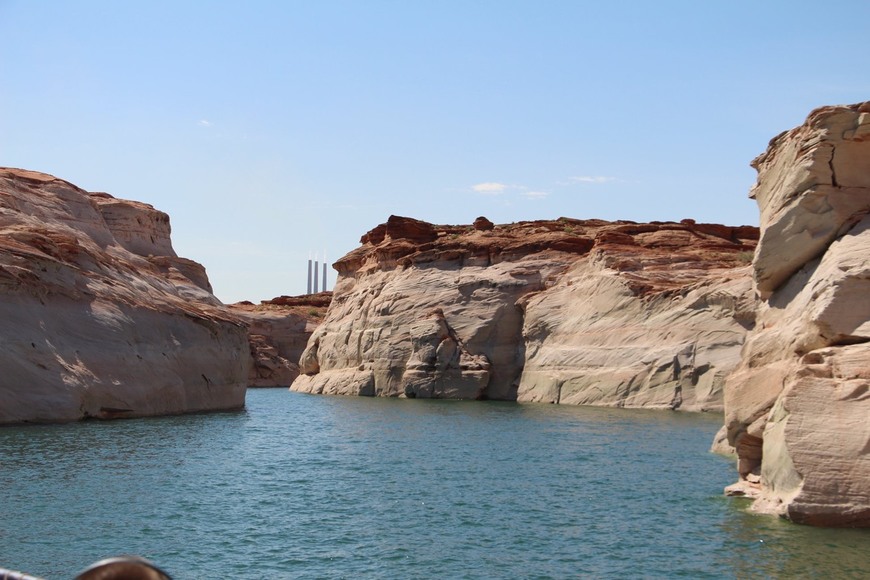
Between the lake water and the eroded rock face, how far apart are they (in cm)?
217

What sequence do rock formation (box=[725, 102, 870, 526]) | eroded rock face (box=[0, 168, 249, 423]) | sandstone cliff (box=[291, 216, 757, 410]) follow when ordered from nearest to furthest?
1. rock formation (box=[725, 102, 870, 526])
2. eroded rock face (box=[0, 168, 249, 423])
3. sandstone cliff (box=[291, 216, 757, 410])

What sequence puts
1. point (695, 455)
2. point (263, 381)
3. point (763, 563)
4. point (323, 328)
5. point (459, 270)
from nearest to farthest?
point (763, 563), point (695, 455), point (459, 270), point (323, 328), point (263, 381)

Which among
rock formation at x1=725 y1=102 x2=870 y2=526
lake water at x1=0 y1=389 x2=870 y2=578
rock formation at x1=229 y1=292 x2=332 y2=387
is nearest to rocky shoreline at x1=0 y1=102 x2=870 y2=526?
rock formation at x1=725 y1=102 x2=870 y2=526

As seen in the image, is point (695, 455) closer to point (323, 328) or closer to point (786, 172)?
point (786, 172)

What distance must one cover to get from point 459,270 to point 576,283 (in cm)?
998

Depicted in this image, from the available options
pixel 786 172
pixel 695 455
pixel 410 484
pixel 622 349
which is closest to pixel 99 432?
pixel 410 484

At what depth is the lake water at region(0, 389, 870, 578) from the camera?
14.3 m

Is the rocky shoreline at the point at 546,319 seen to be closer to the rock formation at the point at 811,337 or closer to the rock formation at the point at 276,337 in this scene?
the rock formation at the point at 811,337

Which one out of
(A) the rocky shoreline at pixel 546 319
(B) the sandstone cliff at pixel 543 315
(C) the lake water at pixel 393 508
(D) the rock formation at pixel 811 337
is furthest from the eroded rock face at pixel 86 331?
(D) the rock formation at pixel 811 337

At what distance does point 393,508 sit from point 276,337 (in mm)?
77183

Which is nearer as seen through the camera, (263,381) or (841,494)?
(841,494)

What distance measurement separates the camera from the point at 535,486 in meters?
21.7

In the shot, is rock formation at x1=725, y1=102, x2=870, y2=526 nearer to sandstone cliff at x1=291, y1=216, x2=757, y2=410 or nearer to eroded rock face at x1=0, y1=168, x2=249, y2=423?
eroded rock face at x1=0, y1=168, x2=249, y2=423

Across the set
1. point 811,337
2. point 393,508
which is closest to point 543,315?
point 393,508
